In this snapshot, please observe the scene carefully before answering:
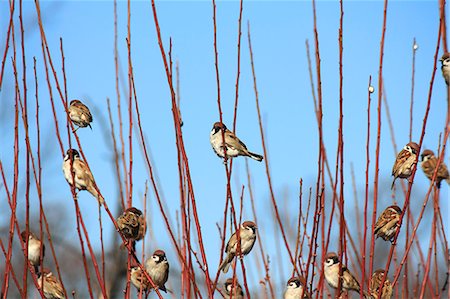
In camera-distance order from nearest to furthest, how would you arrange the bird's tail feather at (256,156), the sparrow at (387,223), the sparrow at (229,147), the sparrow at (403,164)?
1. the sparrow at (387,223)
2. the sparrow at (403,164)
3. the sparrow at (229,147)
4. the bird's tail feather at (256,156)

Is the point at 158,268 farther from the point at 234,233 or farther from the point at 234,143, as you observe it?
the point at 234,143

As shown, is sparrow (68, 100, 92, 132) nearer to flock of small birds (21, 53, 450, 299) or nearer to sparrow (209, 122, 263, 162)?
flock of small birds (21, 53, 450, 299)

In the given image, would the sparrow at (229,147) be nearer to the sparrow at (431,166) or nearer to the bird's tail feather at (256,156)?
the bird's tail feather at (256,156)

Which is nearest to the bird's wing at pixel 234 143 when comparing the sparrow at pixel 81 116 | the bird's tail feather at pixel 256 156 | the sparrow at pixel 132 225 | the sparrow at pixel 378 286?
the bird's tail feather at pixel 256 156

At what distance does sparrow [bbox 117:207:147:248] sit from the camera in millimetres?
4406

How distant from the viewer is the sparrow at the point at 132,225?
4406 millimetres

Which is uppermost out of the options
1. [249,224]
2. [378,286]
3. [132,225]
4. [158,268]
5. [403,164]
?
[403,164]

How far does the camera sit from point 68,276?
2506 centimetres

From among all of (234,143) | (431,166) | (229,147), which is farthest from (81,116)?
(431,166)

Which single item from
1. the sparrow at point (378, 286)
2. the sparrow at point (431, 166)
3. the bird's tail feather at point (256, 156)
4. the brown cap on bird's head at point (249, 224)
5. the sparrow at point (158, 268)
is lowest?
the sparrow at point (378, 286)

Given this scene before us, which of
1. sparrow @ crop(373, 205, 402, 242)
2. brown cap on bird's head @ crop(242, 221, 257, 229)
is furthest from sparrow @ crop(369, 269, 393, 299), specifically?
brown cap on bird's head @ crop(242, 221, 257, 229)

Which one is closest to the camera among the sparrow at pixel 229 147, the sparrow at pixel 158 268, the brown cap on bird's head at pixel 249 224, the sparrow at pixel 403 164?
the sparrow at pixel 403 164

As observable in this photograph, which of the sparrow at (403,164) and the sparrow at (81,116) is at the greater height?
the sparrow at (81,116)

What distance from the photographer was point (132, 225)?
4582 mm
